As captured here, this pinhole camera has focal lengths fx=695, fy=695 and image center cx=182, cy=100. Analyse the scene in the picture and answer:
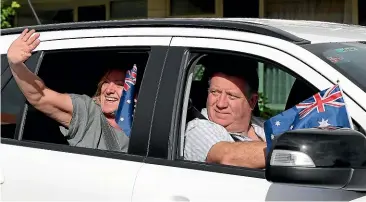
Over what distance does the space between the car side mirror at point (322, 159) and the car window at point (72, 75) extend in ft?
3.90

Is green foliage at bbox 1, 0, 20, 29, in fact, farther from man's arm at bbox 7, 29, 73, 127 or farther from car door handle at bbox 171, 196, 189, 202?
car door handle at bbox 171, 196, 189, 202

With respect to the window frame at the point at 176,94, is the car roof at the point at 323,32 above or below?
above

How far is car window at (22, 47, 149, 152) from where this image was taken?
11.3ft

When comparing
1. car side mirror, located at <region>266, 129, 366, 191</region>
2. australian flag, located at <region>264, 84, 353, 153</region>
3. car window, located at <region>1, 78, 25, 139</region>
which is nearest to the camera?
car side mirror, located at <region>266, 129, 366, 191</region>

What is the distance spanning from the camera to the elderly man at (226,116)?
2.98 meters

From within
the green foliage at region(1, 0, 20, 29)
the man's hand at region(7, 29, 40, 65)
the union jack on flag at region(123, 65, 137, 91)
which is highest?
the green foliage at region(1, 0, 20, 29)

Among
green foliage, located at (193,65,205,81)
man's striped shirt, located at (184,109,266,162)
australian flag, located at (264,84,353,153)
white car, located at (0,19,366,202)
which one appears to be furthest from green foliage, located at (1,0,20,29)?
australian flag, located at (264,84,353,153)

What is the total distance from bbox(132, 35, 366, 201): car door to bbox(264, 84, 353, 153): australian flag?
64 mm

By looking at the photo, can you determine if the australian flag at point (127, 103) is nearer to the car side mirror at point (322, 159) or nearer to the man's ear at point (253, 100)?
the man's ear at point (253, 100)

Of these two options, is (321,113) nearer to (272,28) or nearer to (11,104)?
(272,28)

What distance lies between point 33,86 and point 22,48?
20cm

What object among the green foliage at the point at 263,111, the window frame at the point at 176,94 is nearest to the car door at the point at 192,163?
the window frame at the point at 176,94

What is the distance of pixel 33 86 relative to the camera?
3.46 meters

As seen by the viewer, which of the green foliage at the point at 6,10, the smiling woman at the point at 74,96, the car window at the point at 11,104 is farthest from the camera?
the green foliage at the point at 6,10
